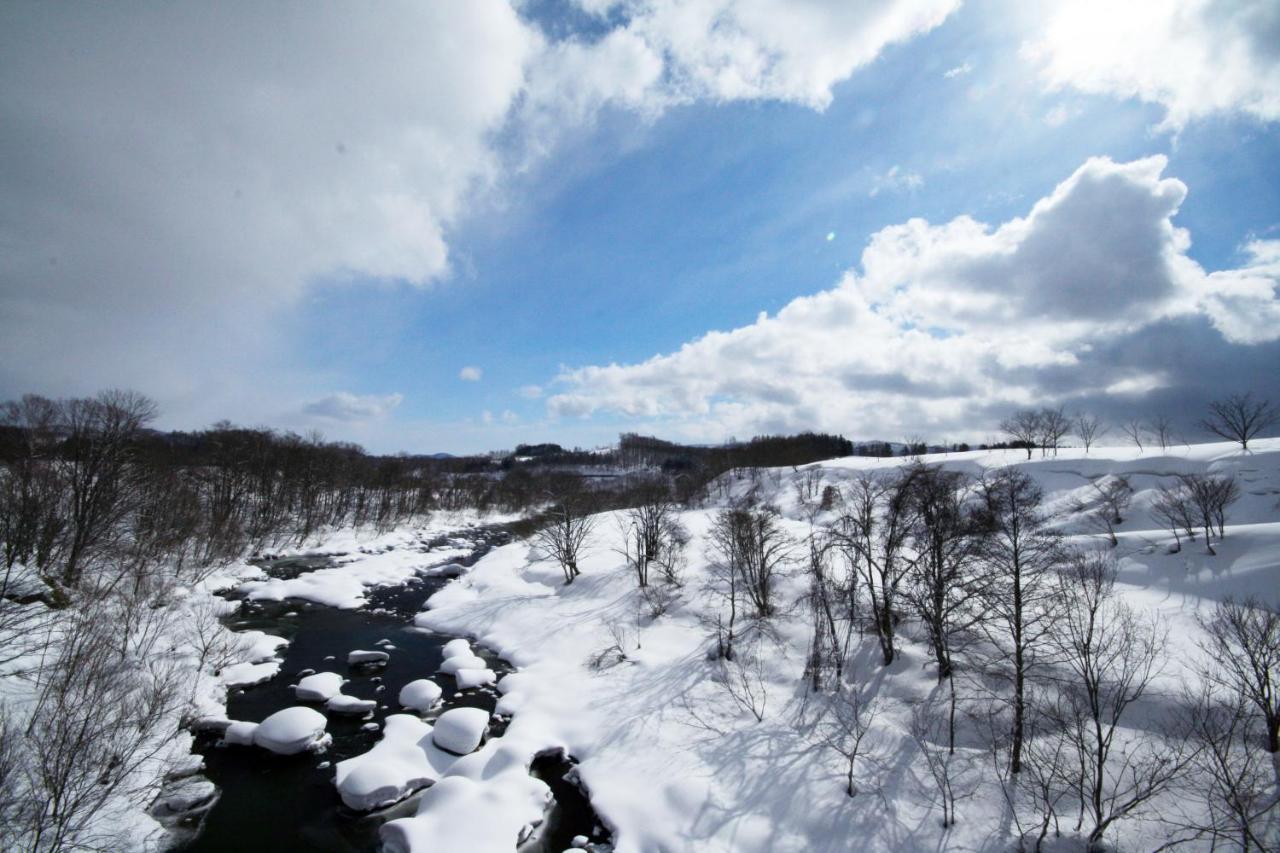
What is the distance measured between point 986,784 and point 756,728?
7033 millimetres

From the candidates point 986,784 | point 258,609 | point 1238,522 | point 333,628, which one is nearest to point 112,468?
point 258,609

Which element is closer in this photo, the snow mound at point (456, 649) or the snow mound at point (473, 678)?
the snow mound at point (473, 678)

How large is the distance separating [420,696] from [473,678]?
9.53 ft

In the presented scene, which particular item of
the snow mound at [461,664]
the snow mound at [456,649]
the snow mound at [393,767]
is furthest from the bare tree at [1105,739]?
the snow mound at [456,649]

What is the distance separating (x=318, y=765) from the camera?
48.6 ft

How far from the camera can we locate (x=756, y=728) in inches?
696

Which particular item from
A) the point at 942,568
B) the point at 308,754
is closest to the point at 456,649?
the point at 308,754

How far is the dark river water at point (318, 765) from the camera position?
12.2 m

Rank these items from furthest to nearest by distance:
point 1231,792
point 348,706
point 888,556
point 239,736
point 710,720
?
point 888,556 → point 710,720 → point 348,706 → point 239,736 → point 1231,792

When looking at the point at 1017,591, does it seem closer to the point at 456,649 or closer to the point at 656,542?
the point at 456,649

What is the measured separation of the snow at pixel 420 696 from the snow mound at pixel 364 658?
4809 millimetres

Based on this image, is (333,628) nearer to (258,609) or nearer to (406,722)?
(258,609)

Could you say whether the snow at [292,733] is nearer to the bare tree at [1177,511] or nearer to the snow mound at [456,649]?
the snow mound at [456,649]

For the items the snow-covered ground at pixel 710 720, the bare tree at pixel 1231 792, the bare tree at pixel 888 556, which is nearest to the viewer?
the bare tree at pixel 1231 792
